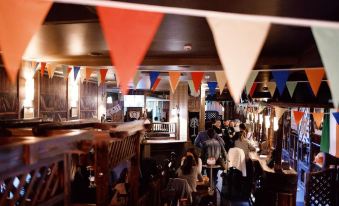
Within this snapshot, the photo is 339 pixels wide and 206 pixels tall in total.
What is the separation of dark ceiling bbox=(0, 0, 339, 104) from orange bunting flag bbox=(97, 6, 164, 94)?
166cm

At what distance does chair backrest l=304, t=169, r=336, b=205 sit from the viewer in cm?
726

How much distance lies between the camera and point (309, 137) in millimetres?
10172

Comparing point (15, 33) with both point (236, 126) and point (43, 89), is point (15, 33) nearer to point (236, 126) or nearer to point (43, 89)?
point (43, 89)

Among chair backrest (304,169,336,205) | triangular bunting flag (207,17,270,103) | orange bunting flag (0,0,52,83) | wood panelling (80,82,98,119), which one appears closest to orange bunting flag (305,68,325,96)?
chair backrest (304,169,336,205)

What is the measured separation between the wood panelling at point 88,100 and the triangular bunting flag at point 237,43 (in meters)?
11.2

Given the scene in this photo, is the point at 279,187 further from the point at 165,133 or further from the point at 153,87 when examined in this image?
the point at 165,133

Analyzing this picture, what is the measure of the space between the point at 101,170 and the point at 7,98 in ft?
14.3

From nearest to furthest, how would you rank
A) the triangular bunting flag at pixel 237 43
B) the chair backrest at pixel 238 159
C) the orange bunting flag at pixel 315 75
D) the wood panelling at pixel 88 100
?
1. the triangular bunting flag at pixel 237 43
2. the orange bunting flag at pixel 315 75
3. the chair backrest at pixel 238 159
4. the wood panelling at pixel 88 100

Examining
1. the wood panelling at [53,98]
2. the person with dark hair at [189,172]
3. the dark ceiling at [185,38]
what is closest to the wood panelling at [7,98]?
the dark ceiling at [185,38]

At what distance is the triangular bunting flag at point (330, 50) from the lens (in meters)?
1.97

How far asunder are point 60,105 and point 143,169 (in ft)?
13.8

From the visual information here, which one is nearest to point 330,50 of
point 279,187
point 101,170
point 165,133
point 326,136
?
point 101,170

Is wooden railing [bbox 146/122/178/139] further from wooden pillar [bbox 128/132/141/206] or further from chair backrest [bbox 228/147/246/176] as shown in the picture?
wooden pillar [bbox 128/132/141/206]

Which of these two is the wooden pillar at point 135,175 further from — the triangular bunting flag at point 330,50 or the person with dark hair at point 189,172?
the triangular bunting flag at point 330,50
